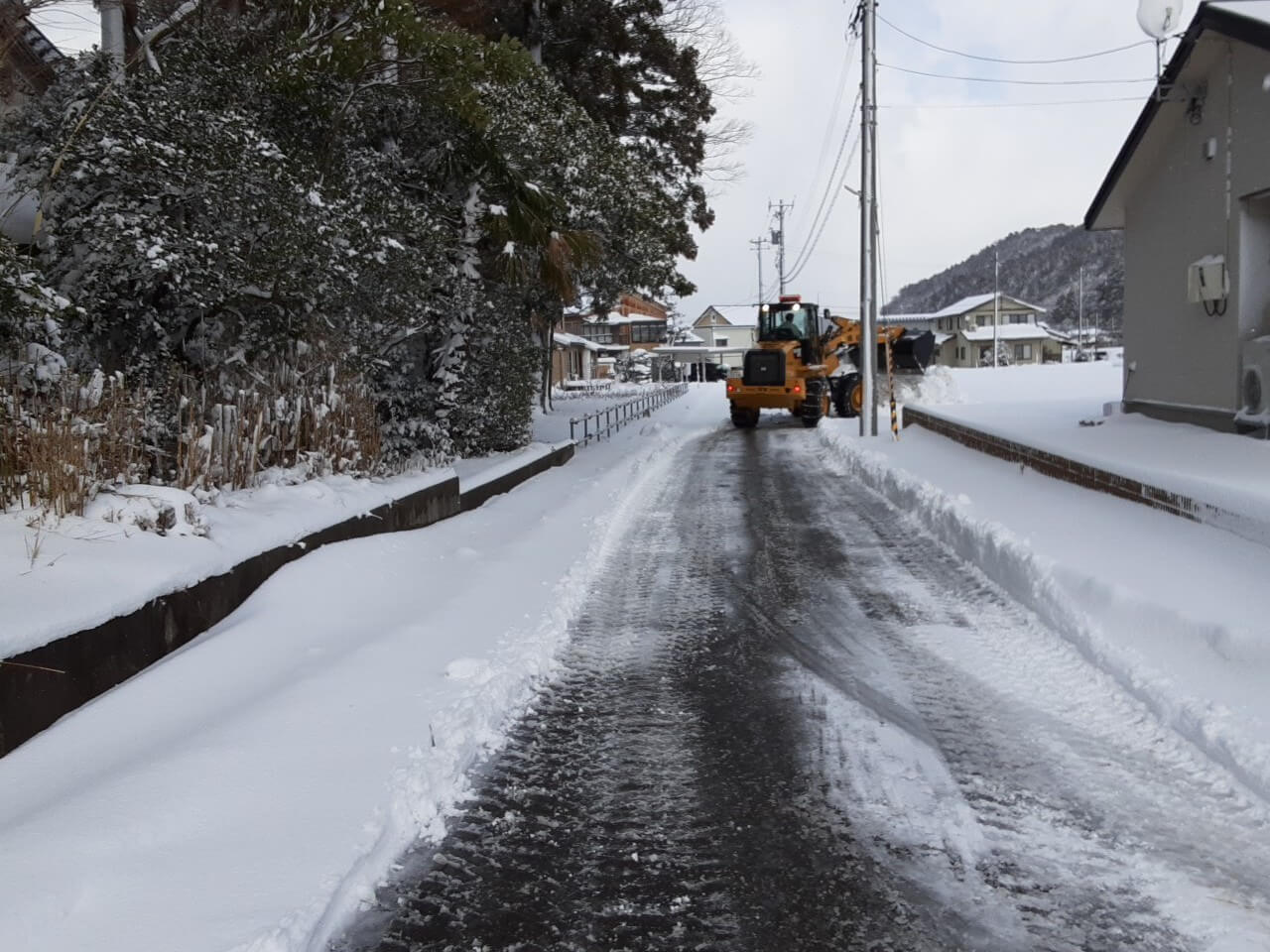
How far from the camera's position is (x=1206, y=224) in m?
12.6

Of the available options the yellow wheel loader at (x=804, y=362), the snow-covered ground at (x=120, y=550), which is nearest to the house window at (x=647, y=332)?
the yellow wheel loader at (x=804, y=362)

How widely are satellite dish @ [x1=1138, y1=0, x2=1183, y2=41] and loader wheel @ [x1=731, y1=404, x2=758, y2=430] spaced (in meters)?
14.0

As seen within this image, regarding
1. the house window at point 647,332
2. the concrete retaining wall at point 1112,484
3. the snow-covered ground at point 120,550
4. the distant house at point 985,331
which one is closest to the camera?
the snow-covered ground at point 120,550

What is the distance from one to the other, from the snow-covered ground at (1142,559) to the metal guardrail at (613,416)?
1005 cm

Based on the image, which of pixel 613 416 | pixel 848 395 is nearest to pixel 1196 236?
pixel 848 395

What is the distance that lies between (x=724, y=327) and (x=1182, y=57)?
345 feet

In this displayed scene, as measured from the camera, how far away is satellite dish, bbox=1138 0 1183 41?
540 inches

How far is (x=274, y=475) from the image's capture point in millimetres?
8758

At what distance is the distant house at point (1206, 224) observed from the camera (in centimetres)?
1121

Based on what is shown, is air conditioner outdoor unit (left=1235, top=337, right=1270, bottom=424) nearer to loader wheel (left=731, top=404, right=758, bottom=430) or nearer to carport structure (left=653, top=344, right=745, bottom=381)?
loader wheel (left=731, top=404, right=758, bottom=430)

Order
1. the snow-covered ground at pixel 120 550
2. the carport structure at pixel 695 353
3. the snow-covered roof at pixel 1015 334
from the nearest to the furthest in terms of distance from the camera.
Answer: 1. the snow-covered ground at pixel 120 550
2. the snow-covered roof at pixel 1015 334
3. the carport structure at pixel 695 353

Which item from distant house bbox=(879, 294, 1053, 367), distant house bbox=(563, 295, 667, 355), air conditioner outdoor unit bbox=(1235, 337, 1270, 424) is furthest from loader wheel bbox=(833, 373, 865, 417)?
distant house bbox=(879, 294, 1053, 367)

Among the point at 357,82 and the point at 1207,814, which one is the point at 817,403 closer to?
the point at 357,82

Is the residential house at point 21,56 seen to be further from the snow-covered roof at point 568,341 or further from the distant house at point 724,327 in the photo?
the distant house at point 724,327
